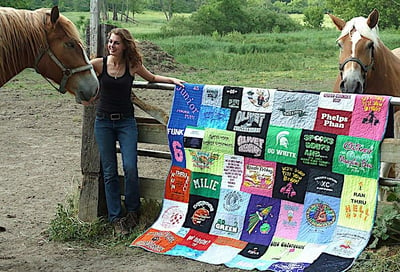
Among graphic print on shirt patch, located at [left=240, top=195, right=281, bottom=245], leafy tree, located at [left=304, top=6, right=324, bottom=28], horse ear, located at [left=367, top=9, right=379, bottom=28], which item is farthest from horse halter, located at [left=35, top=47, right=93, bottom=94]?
leafy tree, located at [left=304, top=6, right=324, bottom=28]

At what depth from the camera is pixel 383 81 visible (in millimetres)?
4750

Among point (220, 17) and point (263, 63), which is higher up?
point (220, 17)

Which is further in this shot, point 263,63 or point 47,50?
point 263,63

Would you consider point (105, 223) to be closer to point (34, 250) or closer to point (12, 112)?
point (34, 250)

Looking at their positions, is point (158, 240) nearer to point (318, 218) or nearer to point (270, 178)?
point (270, 178)

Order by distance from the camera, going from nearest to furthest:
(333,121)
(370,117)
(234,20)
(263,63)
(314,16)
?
(370,117)
(333,121)
(263,63)
(234,20)
(314,16)

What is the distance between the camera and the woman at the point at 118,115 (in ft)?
14.3

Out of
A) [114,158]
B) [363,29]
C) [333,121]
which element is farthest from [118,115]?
[363,29]

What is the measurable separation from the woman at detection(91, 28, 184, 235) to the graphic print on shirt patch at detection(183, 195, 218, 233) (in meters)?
0.47

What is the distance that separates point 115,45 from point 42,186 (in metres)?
2.59

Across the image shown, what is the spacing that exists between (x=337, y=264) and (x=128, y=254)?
1.55 meters

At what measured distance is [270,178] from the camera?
4129mm

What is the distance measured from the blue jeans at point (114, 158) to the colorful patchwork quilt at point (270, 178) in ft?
0.93

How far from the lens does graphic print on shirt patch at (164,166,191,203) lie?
4.48 m
